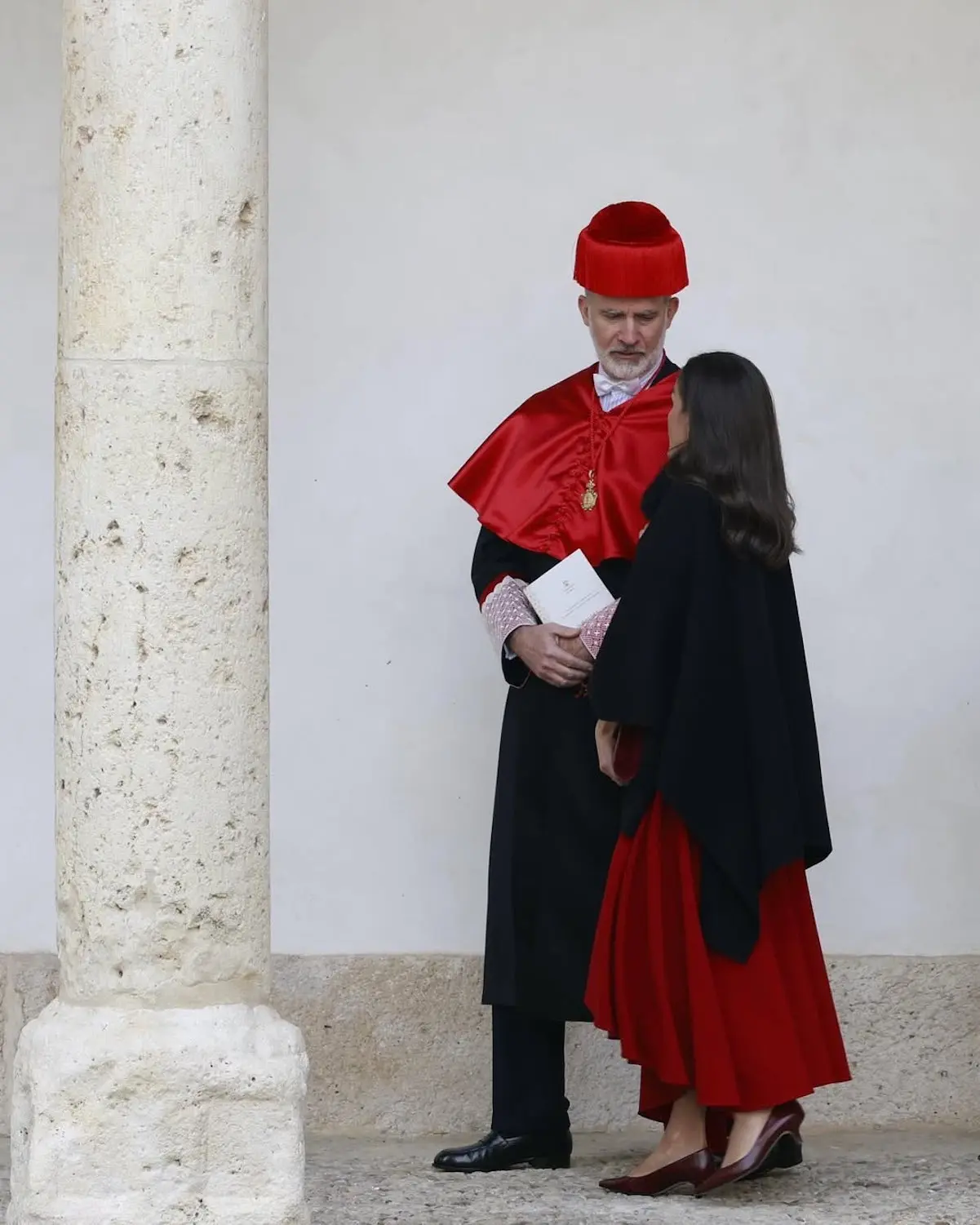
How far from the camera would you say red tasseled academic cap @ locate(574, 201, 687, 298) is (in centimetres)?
457

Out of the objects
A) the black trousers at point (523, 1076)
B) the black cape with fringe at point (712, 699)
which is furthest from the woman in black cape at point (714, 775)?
the black trousers at point (523, 1076)

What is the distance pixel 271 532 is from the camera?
522 cm

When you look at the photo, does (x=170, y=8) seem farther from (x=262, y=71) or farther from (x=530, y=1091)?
(x=530, y=1091)

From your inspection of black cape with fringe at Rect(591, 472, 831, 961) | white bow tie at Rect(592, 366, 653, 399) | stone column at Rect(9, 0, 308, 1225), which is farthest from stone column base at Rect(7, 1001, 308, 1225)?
white bow tie at Rect(592, 366, 653, 399)

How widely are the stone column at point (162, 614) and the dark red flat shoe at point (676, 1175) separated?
0.99m

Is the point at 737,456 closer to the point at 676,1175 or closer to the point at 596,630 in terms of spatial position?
the point at 596,630

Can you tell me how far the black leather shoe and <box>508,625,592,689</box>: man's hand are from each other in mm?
987

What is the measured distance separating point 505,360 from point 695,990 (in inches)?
66.2

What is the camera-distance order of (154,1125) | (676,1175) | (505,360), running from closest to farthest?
(154,1125), (676,1175), (505,360)

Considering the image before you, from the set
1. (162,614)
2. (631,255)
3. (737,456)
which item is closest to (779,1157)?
(737,456)

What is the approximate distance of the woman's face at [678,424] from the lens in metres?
4.35

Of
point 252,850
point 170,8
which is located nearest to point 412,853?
point 252,850

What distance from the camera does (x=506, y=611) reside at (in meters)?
4.62

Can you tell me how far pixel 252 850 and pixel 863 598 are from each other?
205 centimetres
